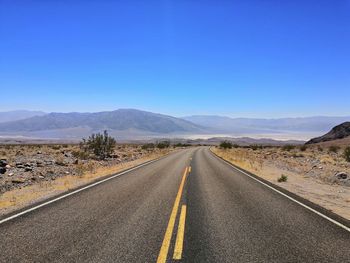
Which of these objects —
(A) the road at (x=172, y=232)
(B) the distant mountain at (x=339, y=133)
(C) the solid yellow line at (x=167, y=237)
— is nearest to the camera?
(C) the solid yellow line at (x=167, y=237)

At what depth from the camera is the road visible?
6184mm

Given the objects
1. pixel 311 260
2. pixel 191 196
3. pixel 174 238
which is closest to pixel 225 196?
pixel 191 196

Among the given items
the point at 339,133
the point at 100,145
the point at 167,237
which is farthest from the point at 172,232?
the point at 339,133

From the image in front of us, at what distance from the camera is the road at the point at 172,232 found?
20.3 ft

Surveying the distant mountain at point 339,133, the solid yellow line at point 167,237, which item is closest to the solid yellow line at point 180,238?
the solid yellow line at point 167,237

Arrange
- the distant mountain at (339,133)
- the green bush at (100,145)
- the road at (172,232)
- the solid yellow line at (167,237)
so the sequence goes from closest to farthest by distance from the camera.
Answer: the solid yellow line at (167,237) → the road at (172,232) → the green bush at (100,145) → the distant mountain at (339,133)

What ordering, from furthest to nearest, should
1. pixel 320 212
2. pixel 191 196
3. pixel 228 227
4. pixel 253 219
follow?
1. pixel 191 196
2. pixel 320 212
3. pixel 253 219
4. pixel 228 227

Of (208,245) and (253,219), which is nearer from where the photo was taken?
(208,245)

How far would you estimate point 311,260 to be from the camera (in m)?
6.02

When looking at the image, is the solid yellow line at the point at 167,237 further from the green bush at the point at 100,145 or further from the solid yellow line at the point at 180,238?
the green bush at the point at 100,145

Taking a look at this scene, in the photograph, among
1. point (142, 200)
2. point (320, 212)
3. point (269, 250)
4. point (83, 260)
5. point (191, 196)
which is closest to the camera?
point (83, 260)

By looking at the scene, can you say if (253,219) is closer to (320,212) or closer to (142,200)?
(320,212)

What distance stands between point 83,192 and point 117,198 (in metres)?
1.98

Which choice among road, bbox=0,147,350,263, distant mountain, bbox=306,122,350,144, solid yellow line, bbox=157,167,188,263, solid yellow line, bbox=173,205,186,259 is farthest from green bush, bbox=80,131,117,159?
distant mountain, bbox=306,122,350,144
